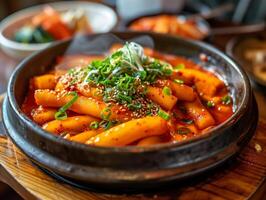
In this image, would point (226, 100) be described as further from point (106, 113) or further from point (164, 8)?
point (164, 8)

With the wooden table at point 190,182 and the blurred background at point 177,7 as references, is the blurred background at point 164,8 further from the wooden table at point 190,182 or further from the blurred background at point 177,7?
the wooden table at point 190,182

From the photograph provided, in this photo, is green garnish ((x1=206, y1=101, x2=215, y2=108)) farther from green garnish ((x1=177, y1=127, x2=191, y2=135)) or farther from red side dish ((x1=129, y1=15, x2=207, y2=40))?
red side dish ((x1=129, y1=15, x2=207, y2=40))

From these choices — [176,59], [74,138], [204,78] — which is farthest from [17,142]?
[176,59]

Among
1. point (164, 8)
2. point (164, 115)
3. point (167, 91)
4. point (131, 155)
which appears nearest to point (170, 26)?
point (164, 8)

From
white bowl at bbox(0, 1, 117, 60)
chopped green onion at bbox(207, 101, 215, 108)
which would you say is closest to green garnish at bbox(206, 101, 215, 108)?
chopped green onion at bbox(207, 101, 215, 108)

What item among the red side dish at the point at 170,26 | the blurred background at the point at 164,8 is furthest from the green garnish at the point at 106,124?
the red side dish at the point at 170,26

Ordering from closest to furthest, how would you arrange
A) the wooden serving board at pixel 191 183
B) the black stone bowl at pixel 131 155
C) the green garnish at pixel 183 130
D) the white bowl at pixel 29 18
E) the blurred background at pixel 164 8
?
the black stone bowl at pixel 131 155 → the wooden serving board at pixel 191 183 → the green garnish at pixel 183 130 → the white bowl at pixel 29 18 → the blurred background at pixel 164 8

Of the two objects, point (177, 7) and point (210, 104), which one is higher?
point (210, 104)
